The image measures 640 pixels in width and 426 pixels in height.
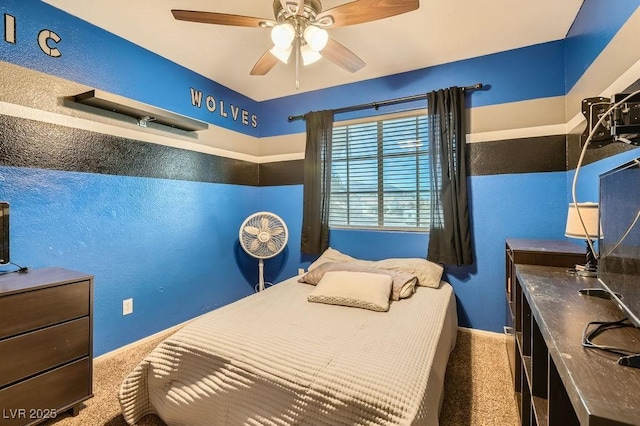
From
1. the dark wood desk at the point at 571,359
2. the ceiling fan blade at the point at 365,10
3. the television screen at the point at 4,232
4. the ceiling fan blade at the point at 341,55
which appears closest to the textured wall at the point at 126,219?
the television screen at the point at 4,232

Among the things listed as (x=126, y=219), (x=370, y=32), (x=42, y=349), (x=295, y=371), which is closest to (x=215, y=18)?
(x=370, y=32)

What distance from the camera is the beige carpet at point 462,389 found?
161 centimetres

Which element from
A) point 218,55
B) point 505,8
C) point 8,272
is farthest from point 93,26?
point 505,8

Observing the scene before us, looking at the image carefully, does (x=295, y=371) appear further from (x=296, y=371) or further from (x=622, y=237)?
A: (x=622, y=237)

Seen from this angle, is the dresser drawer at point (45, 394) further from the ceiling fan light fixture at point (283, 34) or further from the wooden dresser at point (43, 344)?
the ceiling fan light fixture at point (283, 34)

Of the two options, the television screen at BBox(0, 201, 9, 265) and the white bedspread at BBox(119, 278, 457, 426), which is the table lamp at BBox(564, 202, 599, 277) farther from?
the television screen at BBox(0, 201, 9, 265)

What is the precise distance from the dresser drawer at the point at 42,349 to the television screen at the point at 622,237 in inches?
96.0

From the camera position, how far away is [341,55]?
213 cm

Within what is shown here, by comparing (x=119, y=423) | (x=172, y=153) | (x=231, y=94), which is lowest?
(x=119, y=423)

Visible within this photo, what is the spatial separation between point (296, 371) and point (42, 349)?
1.39 meters

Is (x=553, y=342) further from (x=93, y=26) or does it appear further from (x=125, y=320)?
(x=93, y=26)

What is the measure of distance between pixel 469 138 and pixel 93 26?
3199 millimetres

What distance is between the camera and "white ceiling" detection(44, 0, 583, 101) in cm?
204

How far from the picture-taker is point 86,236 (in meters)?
2.18
